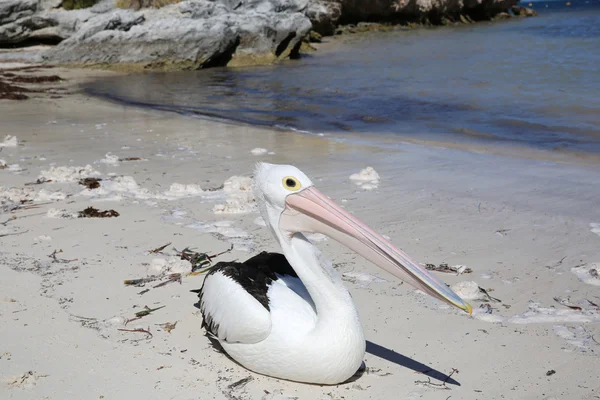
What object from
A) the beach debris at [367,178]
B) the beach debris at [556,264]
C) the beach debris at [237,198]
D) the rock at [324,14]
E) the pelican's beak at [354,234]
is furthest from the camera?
the rock at [324,14]

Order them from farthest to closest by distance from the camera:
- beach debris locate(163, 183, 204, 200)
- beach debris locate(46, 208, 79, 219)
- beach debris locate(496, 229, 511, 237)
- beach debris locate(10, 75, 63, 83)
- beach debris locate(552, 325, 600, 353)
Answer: beach debris locate(10, 75, 63, 83) → beach debris locate(163, 183, 204, 200) → beach debris locate(46, 208, 79, 219) → beach debris locate(496, 229, 511, 237) → beach debris locate(552, 325, 600, 353)

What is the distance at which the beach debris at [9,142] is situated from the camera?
6.61 m

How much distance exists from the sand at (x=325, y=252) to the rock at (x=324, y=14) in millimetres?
22511

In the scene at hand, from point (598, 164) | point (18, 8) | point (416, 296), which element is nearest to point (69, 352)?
point (416, 296)

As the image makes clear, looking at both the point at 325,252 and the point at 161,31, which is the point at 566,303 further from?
the point at 161,31

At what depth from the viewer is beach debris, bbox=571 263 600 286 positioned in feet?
11.7

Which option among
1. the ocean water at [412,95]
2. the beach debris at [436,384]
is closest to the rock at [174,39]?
the ocean water at [412,95]

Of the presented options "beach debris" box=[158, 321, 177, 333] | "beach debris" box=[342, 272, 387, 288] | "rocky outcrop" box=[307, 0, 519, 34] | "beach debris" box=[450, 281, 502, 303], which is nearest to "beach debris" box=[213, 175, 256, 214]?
"beach debris" box=[342, 272, 387, 288]

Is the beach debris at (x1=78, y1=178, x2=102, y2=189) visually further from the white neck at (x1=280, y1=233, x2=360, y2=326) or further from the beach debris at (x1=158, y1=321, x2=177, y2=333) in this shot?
the white neck at (x1=280, y1=233, x2=360, y2=326)

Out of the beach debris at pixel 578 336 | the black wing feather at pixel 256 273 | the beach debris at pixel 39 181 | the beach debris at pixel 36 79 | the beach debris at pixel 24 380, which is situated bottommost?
the beach debris at pixel 36 79

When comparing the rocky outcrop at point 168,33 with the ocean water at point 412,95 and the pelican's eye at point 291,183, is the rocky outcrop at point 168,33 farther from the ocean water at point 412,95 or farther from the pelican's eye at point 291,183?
the pelican's eye at point 291,183

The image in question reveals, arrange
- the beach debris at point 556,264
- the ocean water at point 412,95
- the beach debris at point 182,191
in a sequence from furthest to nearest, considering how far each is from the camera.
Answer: the ocean water at point 412,95, the beach debris at point 182,191, the beach debris at point 556,264

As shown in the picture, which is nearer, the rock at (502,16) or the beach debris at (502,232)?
the beach debris at (502,232)

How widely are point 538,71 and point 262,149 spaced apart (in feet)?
31.4
